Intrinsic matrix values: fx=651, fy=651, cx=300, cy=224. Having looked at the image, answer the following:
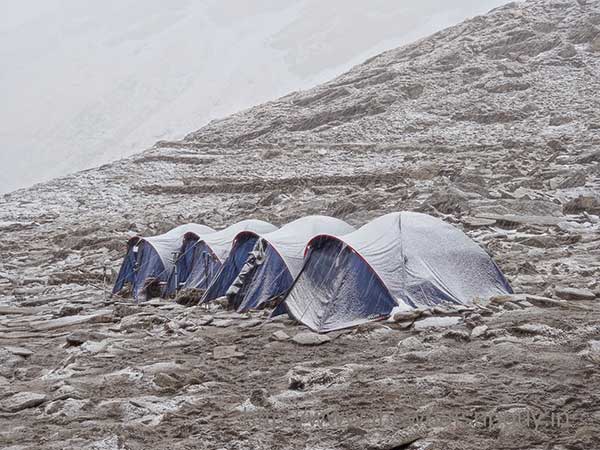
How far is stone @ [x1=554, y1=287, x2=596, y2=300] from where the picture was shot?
7422 millimetres

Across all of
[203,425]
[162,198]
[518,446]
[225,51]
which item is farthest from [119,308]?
[225,51]

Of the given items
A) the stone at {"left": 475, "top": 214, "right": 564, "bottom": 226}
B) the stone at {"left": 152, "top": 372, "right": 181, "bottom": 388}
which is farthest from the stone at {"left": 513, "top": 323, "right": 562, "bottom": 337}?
the stone at {"left": 475, "top": 214, "right": 564, "bottom": 226}

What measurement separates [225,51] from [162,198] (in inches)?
2420

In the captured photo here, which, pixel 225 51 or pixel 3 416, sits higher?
pixel 225 51

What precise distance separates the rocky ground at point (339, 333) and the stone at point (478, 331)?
0.02m

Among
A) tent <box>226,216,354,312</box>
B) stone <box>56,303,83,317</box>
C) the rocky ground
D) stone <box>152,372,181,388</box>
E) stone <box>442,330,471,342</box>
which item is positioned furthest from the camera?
stone <box>56,303,83,317</box>

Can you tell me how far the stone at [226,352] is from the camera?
6.71 meters

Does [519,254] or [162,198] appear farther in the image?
[162,198]

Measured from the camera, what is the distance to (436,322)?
22.6ft

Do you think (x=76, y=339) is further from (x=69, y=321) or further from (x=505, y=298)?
(x=505, y=298)

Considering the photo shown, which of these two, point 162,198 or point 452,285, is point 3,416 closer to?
point 452,285

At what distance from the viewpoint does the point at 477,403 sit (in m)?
4.72

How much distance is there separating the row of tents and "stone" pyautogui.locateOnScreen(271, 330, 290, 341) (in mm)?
396

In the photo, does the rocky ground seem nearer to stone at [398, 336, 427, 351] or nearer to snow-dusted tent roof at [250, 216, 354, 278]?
stone at [398, 336, 427, 351]
